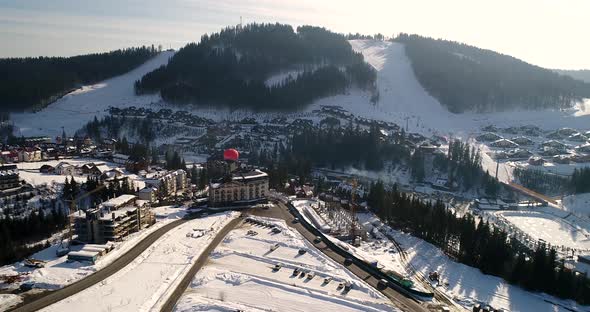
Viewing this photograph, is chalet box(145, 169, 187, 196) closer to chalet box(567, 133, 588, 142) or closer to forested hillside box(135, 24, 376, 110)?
forested hillside box(135, 24, 376, 110)

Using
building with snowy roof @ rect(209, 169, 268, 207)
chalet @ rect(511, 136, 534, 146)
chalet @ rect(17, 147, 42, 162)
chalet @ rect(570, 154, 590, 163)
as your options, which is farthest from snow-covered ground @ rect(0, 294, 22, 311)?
chalet @ rect(511, 136, 534, 146)

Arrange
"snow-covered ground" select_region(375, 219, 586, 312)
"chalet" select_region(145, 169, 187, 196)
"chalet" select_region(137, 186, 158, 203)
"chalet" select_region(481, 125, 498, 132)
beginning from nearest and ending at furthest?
"snow-covered ground" select_region(375, 219, 586, 312), "chalet" select_region(137, 186, 158, 203), "chalet" select_region(145, 169, 187, 196), "chalet" select_region(481, 125, 498, 132)

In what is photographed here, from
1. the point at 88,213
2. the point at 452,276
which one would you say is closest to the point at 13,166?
the point at 88,213

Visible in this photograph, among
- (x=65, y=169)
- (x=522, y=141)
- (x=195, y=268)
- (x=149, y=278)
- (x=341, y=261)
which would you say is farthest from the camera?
(x=522, y=141)

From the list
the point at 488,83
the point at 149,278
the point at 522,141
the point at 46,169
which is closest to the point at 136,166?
the point at 46,169

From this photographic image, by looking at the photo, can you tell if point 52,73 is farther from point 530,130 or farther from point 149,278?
point 530,130

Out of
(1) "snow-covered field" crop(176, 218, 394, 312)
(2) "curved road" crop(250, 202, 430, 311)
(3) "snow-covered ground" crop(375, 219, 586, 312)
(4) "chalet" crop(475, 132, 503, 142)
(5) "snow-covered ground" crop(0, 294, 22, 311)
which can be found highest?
(4) "chalet" crop(475, 132, 503, 142)

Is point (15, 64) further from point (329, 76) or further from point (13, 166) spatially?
point (13, 166)
